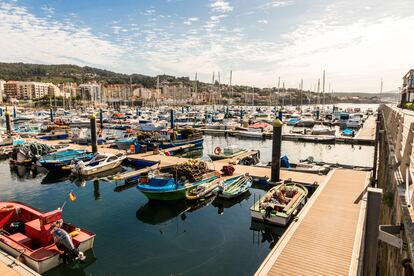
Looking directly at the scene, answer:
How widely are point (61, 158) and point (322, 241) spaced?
93.5 ft

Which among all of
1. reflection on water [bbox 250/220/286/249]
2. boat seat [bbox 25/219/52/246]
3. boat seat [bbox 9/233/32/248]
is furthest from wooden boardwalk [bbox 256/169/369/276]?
boat seat [bbox 9/233/32/248]

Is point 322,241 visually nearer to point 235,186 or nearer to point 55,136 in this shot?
point 235,186

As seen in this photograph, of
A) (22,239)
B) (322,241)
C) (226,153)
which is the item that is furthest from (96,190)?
(322,241)

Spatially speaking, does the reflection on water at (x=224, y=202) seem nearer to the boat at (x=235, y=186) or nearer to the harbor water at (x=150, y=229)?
the harbor water at (x=150, y=229)

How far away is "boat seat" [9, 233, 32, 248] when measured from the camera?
13.8m

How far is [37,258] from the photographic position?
12508mm

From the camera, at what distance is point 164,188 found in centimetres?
2062

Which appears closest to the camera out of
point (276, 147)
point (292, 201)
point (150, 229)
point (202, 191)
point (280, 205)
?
point (280, 205)

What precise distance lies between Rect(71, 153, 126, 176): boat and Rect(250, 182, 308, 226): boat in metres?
18.0

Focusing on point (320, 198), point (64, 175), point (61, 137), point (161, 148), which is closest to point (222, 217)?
point (320, 198)

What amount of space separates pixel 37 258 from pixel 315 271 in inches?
448

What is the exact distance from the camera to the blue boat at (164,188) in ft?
67.3

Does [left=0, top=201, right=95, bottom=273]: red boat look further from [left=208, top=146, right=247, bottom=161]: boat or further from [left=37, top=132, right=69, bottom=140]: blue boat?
[left=37, top=132, right=69, bottom=140]: blue boat

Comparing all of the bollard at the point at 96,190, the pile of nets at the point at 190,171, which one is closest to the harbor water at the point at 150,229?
the bollard at the point at 96,190
